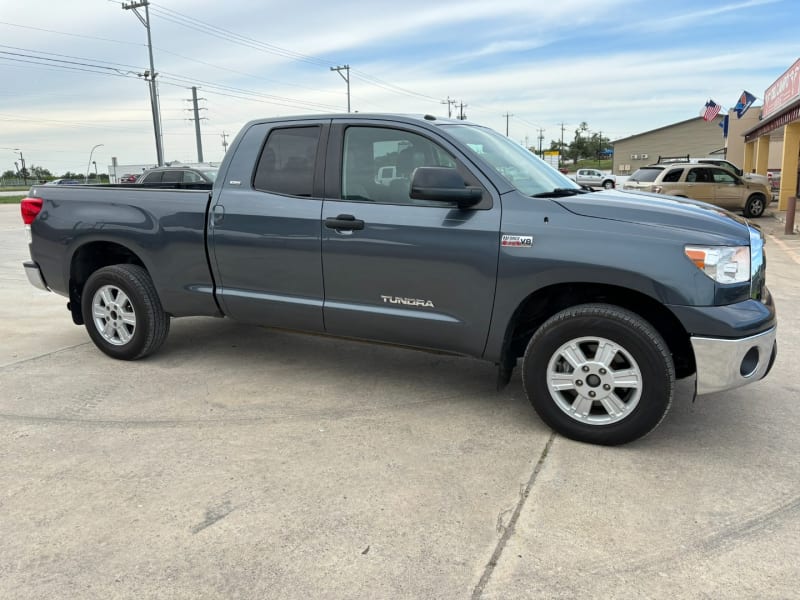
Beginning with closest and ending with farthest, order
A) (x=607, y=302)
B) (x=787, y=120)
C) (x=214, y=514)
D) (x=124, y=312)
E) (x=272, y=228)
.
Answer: (x=214, y=514) → (x=607, y=302) → (x=272, y=228) → (x=124, y=312) → (x=787, y=120)

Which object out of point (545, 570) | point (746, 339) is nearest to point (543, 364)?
point (746, 339)

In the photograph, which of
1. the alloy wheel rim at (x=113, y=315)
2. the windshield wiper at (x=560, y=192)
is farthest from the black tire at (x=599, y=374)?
the alloy wheel rim at (x=113, y=315)

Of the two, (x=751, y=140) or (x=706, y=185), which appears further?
(x=751, y=140)

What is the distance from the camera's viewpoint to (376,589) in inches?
94.4

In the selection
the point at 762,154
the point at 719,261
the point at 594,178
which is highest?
the point at 762,154

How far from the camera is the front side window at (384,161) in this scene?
3.95m

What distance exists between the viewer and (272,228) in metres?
4.30

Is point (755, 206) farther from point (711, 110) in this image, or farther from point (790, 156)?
point (711, 110)

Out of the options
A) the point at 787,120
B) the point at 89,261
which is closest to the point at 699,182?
the point at 787,120

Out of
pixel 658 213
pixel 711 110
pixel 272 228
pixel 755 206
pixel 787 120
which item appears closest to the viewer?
pixel 658 213

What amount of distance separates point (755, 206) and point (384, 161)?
60.8ft

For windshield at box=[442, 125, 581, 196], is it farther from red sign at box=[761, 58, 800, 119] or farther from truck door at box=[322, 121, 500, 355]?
red sign at box=[761, 58, 800, 119]

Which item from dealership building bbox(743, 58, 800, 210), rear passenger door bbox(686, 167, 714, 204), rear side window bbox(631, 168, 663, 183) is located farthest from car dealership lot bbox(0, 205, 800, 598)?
dealership building bbox(743, 58, 800, 210)

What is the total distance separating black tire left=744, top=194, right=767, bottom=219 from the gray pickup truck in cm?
1712
